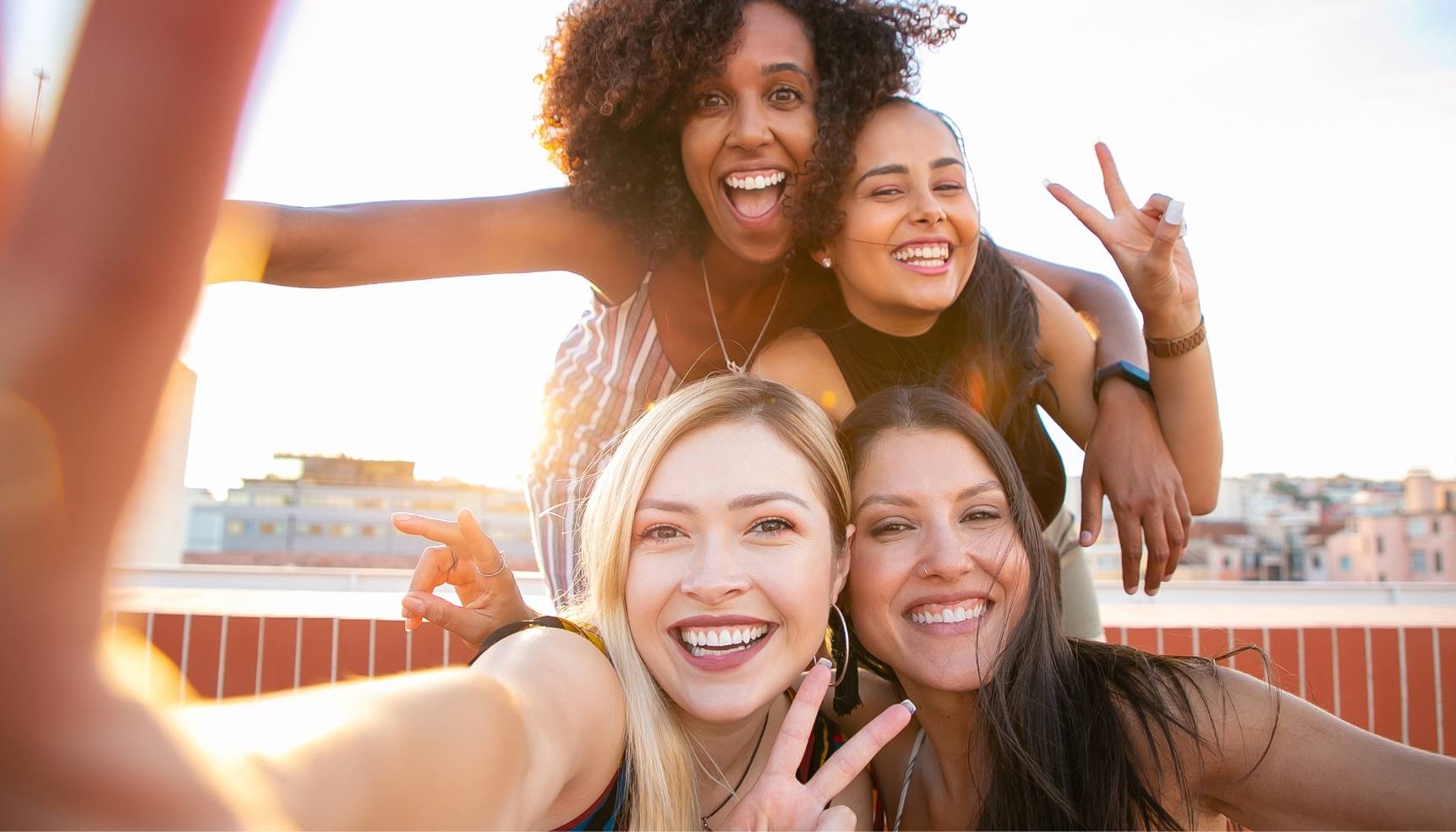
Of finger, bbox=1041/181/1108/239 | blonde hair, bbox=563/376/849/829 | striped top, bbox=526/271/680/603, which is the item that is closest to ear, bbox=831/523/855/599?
blonde hair, bbox=563/376/849/829

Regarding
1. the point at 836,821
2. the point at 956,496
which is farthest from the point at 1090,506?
the point at 836,821

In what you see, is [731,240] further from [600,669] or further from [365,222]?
[600,669]

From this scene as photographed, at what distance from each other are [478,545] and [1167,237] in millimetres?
1916

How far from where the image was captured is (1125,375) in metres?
2.94

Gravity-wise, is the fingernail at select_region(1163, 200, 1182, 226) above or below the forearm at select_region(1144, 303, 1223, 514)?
above

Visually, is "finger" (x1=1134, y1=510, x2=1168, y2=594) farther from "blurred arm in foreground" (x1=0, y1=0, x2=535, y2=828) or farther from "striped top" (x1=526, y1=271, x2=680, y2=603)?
"blurred arm in foreground" (x1=0, y1=0, x2=535, y2=828)

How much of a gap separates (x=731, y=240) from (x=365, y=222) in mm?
1073

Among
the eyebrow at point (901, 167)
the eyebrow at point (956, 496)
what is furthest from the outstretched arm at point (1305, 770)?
the eyebrow at point (901, 167)

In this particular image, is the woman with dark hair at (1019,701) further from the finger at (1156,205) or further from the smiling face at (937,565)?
the finger at (1156,205)

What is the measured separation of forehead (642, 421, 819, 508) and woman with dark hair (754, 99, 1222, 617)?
60cm

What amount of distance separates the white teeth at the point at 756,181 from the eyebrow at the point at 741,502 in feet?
3.88

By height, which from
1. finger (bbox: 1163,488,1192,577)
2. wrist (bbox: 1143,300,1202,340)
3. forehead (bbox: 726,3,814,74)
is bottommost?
finger (bbox: 1163,488,1192,577)

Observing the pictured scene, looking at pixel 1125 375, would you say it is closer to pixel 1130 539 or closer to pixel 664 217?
pixel 1130 539

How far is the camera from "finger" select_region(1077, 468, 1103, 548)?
2838 millimetres
